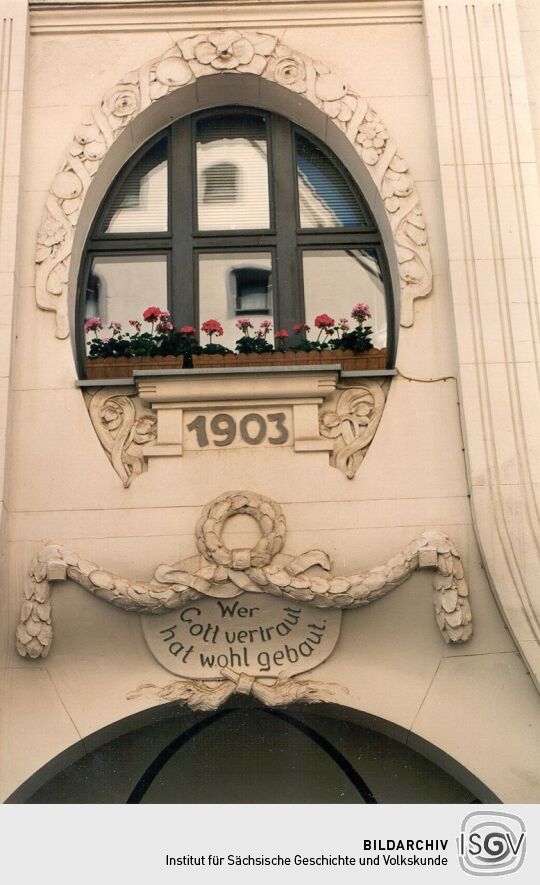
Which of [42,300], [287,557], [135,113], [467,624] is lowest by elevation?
[467,624]

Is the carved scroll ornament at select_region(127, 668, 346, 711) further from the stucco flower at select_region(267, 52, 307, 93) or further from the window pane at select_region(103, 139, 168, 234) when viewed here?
the stucco flower at select_region(267, 52, 307, 93)

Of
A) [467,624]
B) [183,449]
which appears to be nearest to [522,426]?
[467,624]

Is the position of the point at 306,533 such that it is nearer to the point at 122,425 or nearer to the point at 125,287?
the point at 122,425

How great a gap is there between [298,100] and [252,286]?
1.82m

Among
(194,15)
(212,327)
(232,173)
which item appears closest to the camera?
(212,327)

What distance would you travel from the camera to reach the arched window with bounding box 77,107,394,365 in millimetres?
10625

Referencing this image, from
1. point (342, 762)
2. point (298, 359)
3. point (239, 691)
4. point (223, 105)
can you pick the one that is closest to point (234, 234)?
point (223, 105)

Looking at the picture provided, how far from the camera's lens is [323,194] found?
36.2 feet

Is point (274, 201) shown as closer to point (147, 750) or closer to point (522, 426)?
point (522, 426)

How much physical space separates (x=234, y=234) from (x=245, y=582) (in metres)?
3.53

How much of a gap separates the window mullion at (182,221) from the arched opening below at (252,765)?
12.1 ft

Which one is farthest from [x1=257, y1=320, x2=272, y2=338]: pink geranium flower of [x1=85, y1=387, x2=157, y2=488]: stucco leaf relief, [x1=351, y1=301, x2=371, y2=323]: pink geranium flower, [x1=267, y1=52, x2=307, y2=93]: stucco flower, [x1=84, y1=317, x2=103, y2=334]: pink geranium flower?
[x1=267, y1=52, x2=307, y2=93]: stucco flower

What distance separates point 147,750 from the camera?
1034 cm
